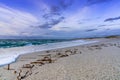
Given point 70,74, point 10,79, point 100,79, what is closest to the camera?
point 100,79

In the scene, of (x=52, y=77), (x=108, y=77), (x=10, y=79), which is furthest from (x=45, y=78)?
(x=108, y=77)

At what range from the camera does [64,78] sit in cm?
478

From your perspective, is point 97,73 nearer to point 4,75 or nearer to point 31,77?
point 31,77

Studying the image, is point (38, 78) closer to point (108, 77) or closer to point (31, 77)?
point (31, 77)

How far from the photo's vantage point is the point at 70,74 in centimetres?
522

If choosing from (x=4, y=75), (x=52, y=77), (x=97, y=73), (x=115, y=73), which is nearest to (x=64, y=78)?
(x=52, y=77)

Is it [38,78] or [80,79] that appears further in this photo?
[38,78]

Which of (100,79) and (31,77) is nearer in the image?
(100,79)

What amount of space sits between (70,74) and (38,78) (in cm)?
112

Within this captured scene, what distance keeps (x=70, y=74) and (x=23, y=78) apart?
162 centimetres

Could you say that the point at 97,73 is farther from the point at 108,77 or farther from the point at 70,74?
the point at 70,74

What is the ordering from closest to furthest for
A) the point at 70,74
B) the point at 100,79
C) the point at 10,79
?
1. the point at 100,79
2. the point at 10,79
3. the point at 70,74

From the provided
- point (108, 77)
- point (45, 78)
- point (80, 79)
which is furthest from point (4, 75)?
point (108, 77)

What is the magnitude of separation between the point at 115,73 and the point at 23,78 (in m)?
3.10
